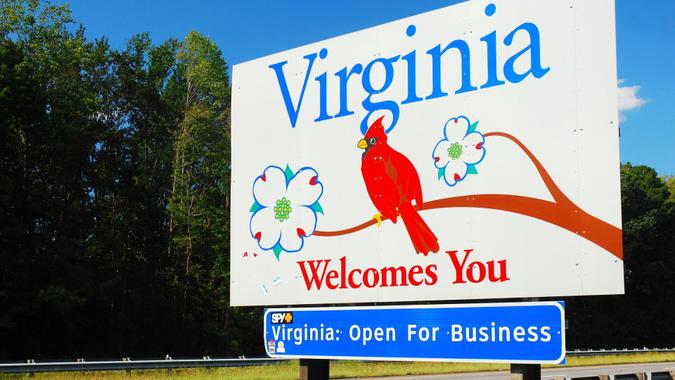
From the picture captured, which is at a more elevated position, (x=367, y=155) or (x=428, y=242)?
(x=367, y=155)

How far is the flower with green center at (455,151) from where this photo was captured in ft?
20.6

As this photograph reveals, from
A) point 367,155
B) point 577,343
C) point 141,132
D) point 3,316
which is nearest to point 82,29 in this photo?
point 141,132

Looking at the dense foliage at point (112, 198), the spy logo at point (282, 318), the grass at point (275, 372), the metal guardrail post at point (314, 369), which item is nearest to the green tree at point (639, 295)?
the grass at point (275, 372)

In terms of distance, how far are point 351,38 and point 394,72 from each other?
2.02 ft

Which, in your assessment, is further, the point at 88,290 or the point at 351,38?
the point at 88,290

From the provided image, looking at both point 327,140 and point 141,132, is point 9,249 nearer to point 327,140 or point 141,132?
point 141,132

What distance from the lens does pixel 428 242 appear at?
640cm

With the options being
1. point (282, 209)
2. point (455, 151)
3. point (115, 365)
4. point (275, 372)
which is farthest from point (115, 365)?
point (455, 151)

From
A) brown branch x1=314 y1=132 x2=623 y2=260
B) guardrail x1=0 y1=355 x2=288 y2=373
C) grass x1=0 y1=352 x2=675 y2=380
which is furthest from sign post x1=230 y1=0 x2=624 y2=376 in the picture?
grass x1=0 y1=352 x2=675 y2=380

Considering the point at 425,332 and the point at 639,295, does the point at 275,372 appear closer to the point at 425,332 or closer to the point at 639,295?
the point at 425,332

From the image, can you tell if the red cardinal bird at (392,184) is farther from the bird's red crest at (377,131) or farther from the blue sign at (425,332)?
the blue sign at (425,332)

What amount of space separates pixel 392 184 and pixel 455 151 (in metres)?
0.65

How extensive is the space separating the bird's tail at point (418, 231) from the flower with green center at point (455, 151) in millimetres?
551

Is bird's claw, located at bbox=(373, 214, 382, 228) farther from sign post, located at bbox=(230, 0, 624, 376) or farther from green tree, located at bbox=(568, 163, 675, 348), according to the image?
green tree, located at bbox=(568, 163, 675, 348)
